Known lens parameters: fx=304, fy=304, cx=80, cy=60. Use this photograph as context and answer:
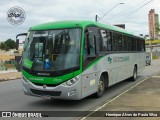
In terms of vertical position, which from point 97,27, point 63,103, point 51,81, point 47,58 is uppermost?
point 97,27

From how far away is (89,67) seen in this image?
1059cm

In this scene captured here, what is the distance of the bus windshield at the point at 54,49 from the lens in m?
9.85

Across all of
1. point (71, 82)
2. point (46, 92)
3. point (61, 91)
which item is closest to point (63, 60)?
point (71, 82)

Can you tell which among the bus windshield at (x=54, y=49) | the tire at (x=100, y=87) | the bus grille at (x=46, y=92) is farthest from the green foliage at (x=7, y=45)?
the bus grille at (x=46, y=92)

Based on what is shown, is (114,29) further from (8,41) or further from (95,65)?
(8,41)

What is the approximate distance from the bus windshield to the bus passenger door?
459 mm

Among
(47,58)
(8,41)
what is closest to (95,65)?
(47,58)

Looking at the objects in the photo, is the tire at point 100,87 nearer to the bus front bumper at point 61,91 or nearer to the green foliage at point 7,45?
the bus front bumper at point 61,91

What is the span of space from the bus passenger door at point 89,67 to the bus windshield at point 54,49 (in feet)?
1.51

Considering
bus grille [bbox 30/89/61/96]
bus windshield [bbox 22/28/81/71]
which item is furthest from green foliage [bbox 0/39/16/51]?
bus grille [bbox 30/89/61/96]

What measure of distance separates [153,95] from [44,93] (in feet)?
15.1

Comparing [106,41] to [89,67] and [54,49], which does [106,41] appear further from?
[54,49]

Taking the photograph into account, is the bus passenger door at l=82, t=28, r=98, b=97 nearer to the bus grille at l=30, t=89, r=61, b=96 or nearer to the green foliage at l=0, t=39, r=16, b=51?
the bus grille at l=30, t=89, r=61, b=96

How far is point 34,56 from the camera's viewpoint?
33.9ft
